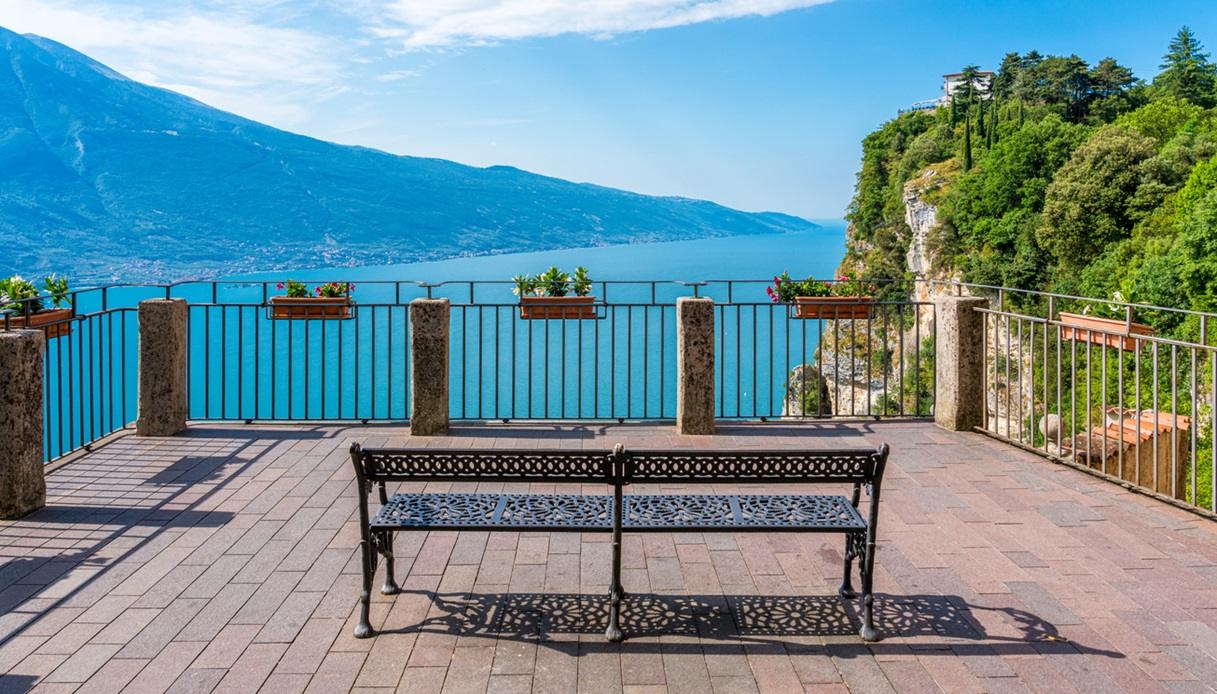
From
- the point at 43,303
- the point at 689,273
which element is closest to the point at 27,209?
the point at 689,273

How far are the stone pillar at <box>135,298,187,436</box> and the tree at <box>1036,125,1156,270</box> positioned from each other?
2268 inches

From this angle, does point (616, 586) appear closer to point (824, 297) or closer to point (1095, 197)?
point (824, 297)

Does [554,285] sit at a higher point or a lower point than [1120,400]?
higher

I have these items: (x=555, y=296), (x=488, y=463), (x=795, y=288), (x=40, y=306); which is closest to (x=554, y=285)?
(x=555, y=296)

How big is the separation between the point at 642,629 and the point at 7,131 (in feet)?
A: 575

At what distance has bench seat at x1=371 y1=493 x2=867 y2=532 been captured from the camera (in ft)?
11.8

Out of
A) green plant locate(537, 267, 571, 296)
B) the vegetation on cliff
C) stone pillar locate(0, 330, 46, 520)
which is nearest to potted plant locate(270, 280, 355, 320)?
green plant locate(537, 267, 571, 296)

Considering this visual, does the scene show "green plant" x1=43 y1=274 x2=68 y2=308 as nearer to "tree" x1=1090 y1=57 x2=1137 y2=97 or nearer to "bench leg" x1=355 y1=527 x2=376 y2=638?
"bench leg" x1=355 y1=527 x2=376 y2=638

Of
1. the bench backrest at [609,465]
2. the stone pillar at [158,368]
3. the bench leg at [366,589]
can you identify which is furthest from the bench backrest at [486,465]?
the stone pillar at [158,368]

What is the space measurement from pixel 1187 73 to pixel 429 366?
94.7m

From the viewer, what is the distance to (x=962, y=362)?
301 inches

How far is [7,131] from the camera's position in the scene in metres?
143

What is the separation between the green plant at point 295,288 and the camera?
845 cm

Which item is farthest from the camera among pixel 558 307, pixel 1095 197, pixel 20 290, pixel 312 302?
pixel 1095 197
